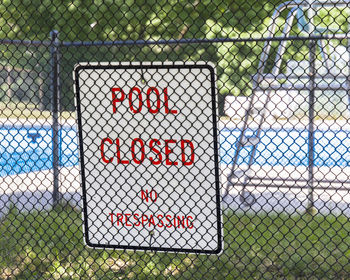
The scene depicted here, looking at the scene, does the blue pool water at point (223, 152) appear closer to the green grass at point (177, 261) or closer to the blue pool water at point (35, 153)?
the blue pool water at point (35, 153)

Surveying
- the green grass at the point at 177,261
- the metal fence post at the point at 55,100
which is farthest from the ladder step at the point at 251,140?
the metal fence post at the point at 55,100

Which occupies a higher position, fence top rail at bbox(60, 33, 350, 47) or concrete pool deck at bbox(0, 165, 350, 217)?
fence top rail at bbox(60, 33, 350, 47)

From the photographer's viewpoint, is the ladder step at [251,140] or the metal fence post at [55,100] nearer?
the metal fence post at [55,100]

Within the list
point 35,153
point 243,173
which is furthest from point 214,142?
point 243,173

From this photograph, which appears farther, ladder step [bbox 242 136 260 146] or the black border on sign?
ladder step [bbox 242 136 260 146]

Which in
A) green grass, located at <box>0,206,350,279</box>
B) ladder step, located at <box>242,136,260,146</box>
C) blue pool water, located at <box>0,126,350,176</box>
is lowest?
green grass, located at <box>0,206,350,279</box>

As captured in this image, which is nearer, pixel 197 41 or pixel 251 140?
pixel 197 41

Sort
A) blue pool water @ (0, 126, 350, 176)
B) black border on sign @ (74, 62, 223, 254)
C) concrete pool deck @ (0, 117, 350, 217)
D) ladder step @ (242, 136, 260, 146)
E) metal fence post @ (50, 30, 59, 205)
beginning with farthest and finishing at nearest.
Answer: blue pool water @ (0, 126, 350, 176), ladder step @ (242, 136, 260, 146), metal fence post @ (50, 30, 59, 205), concrete pool deck @ (0, 117, 350, 217), black border on sign @ (74, 62, 223, 254)

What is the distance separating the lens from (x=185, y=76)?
3086 mm

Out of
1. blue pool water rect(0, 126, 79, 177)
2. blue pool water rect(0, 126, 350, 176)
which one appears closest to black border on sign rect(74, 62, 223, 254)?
blue pool water rect(0, 126, 79, 177)

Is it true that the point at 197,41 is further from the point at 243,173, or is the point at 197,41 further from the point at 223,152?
the point at 223,152

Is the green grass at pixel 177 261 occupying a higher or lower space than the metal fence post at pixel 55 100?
lower

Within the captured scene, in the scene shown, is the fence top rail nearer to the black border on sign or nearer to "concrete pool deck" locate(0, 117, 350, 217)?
the black border on sign

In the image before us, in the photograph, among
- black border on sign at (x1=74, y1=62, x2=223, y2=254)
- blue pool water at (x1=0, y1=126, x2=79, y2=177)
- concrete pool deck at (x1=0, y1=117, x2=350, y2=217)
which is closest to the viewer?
black border on sign at (x1=74, y1=62, x2=223, y2=254)
